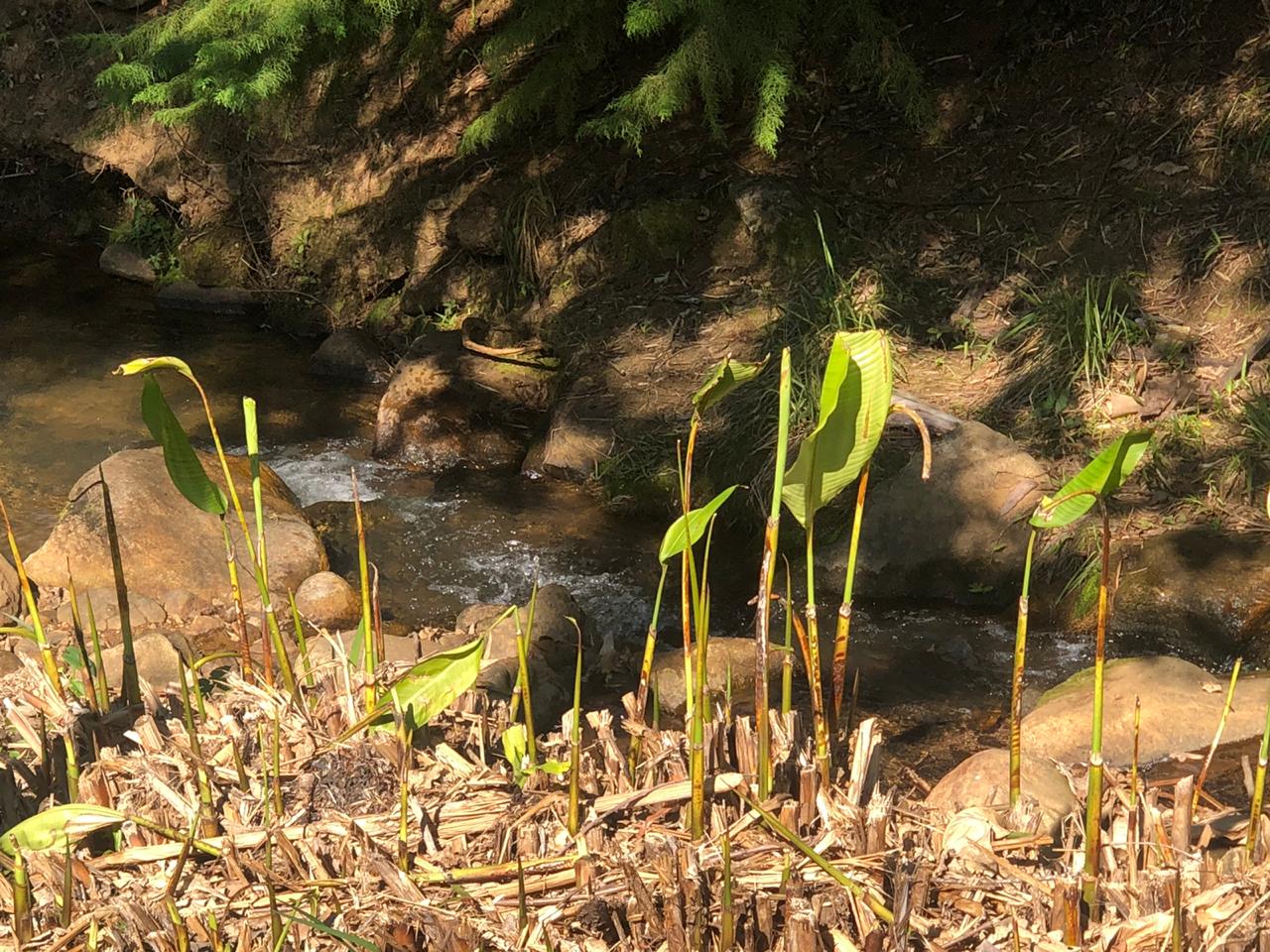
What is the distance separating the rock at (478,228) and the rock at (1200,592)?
402 cm

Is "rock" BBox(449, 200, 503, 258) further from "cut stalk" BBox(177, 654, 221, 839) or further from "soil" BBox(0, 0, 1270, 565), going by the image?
"cut stalk" BBox(177, 654, 221, 839)

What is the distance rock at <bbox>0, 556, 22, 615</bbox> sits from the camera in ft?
Result: 14.9

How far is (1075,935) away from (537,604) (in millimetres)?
2699

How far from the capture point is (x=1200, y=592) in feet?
14.3

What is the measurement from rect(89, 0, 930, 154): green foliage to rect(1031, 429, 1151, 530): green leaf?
13.4ft

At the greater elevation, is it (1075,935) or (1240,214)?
(1240,214)

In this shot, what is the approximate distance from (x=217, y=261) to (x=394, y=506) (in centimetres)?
342

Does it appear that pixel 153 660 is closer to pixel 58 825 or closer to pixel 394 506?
pixel 394 506

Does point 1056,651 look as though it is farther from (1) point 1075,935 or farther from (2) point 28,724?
(2) point 28,724

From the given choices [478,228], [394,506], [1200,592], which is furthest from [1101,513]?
[478,228]

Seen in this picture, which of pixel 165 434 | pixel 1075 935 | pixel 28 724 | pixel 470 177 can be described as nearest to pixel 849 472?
pixel 1075 935

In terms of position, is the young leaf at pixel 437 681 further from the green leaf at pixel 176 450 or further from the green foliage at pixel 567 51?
the green foliage at pixel 567 51

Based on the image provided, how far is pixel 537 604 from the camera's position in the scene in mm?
4461

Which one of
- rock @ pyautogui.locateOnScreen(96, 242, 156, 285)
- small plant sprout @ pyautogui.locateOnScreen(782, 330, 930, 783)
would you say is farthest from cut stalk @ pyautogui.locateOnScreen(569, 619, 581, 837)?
rock @ pyautogui.locateOnScreen(96, 242, 156, 285)
